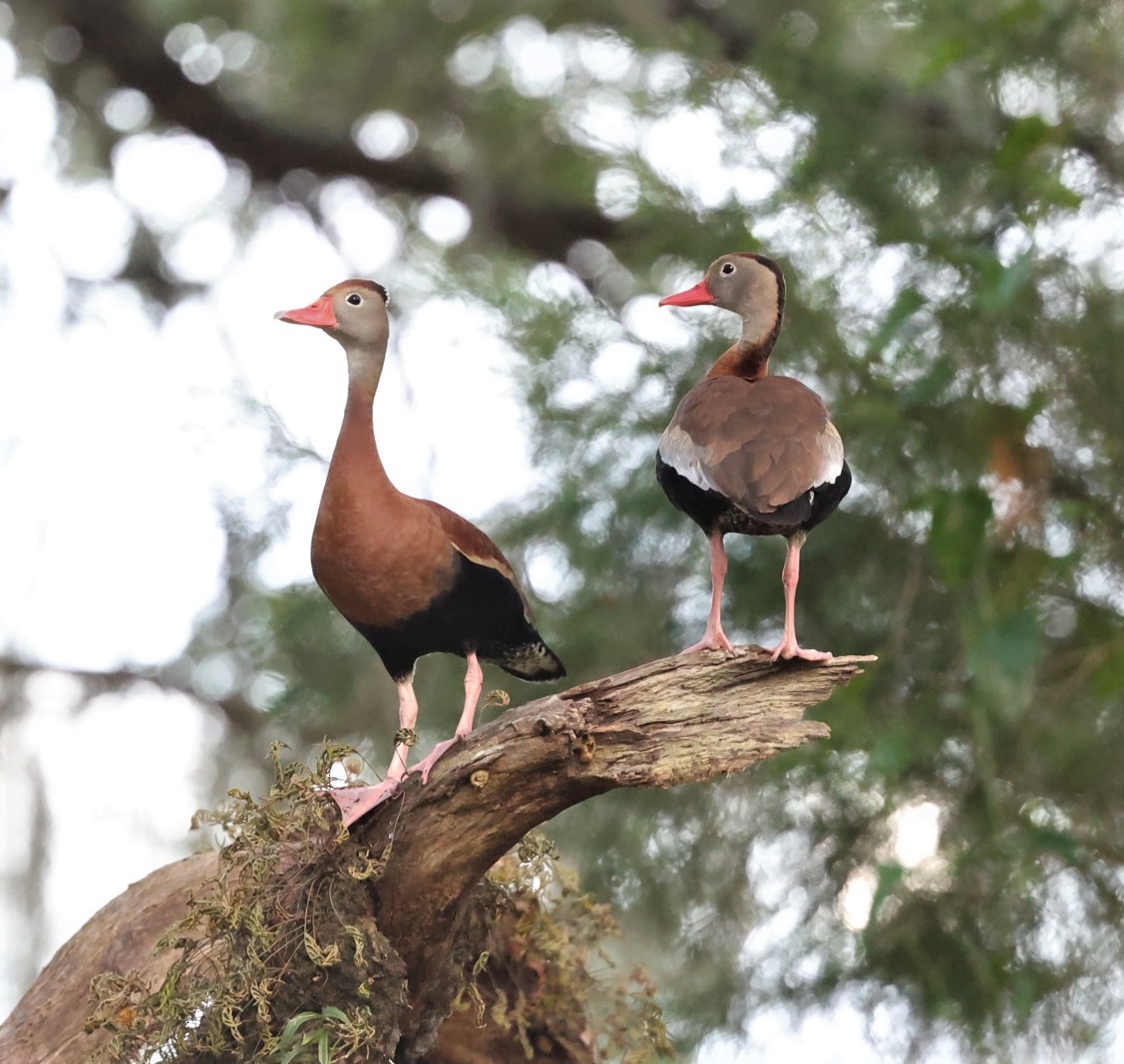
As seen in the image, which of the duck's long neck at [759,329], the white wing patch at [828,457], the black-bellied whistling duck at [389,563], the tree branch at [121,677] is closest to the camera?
the white wing patch at [828,457]

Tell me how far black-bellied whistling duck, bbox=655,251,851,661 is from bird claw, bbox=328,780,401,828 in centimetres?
46

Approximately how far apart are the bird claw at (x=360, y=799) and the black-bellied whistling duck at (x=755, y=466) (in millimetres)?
464

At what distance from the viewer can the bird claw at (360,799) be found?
2.08 metres

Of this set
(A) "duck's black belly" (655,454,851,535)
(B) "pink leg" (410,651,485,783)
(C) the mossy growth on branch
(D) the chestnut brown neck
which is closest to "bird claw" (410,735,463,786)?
(B) "pink leg" (410,651,485,783)

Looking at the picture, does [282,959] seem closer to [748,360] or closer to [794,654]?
[794,654]

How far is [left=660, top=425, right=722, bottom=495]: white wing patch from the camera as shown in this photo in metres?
2.00

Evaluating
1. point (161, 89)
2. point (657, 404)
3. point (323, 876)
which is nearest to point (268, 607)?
point (657, 404)

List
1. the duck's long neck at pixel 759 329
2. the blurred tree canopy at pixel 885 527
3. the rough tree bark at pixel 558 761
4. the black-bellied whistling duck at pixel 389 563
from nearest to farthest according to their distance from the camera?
the rough tree bark at pixel 558 761 → the black-bellied whistling duck at pixel 389 563 → the duck's long neck at pixel 759 329 → the blurred tree canopy at pixel 885 527

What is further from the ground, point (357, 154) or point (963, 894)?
point (357, 154)

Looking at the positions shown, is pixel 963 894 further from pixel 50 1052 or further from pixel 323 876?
pixel 50 1052

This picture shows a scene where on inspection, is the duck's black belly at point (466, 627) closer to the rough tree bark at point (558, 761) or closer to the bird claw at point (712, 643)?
the rough tree bark at point (558, 761)

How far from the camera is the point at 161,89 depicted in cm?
425

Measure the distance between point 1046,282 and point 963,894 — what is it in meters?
1.40

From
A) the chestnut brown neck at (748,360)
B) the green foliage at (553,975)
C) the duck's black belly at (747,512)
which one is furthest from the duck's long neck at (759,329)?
the green foliage at (553,975)
